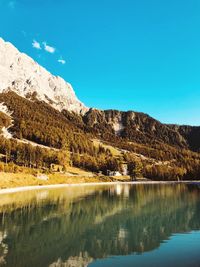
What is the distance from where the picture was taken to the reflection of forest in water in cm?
3400

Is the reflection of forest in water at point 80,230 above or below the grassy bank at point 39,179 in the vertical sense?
below

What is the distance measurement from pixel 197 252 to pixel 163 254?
3.67 meters

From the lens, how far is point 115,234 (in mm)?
44875

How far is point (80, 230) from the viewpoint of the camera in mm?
49719

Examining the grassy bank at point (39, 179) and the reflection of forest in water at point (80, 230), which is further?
the grassy bank at point (39, 179)

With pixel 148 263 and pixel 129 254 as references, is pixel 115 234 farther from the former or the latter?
pixel 148 263

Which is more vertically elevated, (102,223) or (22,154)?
(22,154)

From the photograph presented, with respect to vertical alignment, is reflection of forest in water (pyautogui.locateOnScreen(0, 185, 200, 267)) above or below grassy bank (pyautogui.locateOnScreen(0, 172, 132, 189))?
below

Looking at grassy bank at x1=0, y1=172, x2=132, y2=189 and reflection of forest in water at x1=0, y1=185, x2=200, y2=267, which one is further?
grassy bank at x1=0, y1=172, x2=132, y2=189

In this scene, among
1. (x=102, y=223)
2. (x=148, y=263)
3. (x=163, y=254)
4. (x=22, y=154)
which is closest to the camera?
(x=148, y=263)

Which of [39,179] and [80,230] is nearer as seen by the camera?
[80,230]

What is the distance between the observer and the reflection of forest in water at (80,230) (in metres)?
34.0

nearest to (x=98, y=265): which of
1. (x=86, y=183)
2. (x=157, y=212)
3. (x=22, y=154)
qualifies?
(x=157, y=212)

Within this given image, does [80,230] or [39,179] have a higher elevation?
[39,179]
